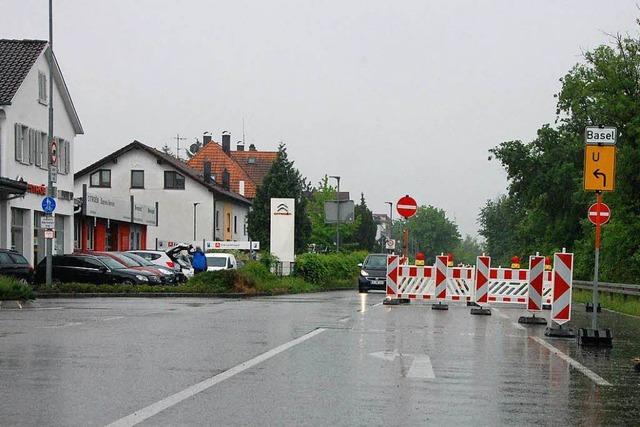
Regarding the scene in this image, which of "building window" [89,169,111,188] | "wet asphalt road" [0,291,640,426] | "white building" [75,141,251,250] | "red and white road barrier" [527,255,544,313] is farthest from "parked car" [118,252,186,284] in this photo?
"building window" [89,169,111,188]

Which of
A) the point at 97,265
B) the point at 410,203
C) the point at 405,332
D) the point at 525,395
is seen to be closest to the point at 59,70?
the point at 97,265

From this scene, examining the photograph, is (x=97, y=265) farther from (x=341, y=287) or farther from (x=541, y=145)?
(x=541, y=145)

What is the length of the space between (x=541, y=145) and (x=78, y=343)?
197ft

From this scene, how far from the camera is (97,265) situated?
34.7 m

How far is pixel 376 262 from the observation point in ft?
134

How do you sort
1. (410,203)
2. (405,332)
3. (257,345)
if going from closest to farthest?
1. (257,345)
2. (405,332)
3. (410,203)

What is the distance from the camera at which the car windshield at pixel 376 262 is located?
132 ft

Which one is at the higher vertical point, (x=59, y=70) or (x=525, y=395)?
(x=59, y=70)

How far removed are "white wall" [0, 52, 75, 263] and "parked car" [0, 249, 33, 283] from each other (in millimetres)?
8670

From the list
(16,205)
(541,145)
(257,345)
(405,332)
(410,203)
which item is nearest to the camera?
(257,345)

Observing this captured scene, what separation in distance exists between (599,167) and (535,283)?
381 centimetres

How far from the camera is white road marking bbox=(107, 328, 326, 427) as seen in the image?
7574 mm

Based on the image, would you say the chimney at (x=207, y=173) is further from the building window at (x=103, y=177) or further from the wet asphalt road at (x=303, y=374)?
the wet asphalt road at (x=303, y=374)

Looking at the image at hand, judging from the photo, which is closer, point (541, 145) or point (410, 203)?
point (410, 203)
